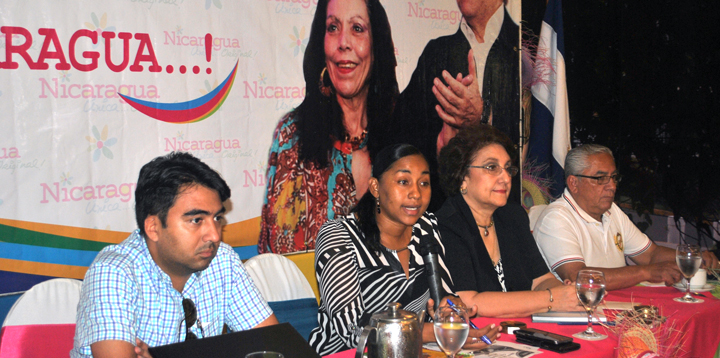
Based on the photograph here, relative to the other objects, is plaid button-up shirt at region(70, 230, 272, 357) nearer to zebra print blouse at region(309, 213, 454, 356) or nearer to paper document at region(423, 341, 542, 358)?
zebra print blouse at region(309, 213, 454, 356)

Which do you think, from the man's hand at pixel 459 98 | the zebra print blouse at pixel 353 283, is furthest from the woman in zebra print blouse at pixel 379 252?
the man's hand at pixel 459 98

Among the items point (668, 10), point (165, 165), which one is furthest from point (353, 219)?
point (668, 10)

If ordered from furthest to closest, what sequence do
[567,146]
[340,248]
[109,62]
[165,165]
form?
[567,146] → [109,62] → [340,248] → [165,165]

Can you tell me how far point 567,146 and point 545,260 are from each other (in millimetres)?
1871

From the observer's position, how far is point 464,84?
4.10 meters

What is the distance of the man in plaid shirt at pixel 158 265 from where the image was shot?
4.99 ft

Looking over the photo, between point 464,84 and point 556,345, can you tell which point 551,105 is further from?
point 556,345

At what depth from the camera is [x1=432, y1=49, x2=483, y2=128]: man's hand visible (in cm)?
400

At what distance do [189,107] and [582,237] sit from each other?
2245 millimetres

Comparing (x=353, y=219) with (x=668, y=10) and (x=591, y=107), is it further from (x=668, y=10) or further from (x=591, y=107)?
(x=668, y=10)

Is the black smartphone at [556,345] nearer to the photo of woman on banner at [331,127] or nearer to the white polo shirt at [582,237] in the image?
the white polo shirt at [582,237]

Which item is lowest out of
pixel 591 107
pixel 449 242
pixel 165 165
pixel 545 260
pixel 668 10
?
pixel 545 260

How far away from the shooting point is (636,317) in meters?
1.75

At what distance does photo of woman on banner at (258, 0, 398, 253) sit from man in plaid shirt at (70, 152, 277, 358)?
150cm
